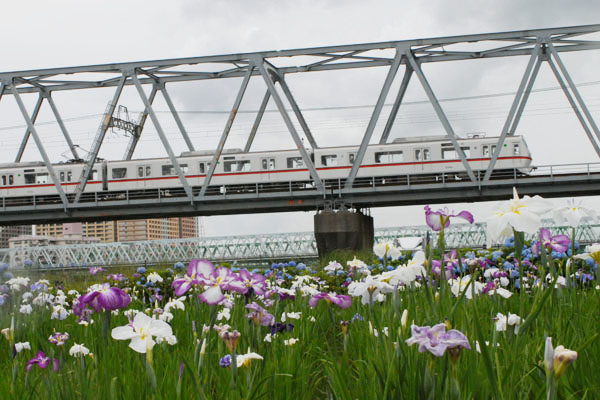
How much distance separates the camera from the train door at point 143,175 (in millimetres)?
27281

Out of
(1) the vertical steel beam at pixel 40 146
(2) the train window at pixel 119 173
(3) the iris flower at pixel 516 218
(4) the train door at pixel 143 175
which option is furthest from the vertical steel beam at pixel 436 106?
(3) the iris flower at pixel 516 218

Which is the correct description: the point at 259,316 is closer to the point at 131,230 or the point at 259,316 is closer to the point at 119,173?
the point at 119,173

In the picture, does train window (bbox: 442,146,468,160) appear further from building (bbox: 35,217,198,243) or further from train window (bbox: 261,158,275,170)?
building (bbox: 35,217,198,243)

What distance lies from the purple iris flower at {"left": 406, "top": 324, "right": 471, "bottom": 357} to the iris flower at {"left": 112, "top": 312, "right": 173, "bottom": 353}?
693 mm

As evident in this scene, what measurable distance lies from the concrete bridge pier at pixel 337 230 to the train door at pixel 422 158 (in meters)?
3.60

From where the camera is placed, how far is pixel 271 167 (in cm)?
2567

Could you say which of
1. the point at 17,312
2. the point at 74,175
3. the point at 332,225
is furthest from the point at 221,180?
the point at 17,312

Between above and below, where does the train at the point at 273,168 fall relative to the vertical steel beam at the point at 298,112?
below

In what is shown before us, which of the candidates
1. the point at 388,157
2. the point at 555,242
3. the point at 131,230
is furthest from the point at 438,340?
the point at 131,230

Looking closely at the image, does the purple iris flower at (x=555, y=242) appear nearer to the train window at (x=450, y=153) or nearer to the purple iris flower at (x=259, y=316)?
the purple iris flower at (x=259, y=316)

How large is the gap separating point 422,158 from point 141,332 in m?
23.8

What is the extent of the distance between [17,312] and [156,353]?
5.30 ft

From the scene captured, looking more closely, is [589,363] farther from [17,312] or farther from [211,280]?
[17,312]

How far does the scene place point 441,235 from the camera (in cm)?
169
